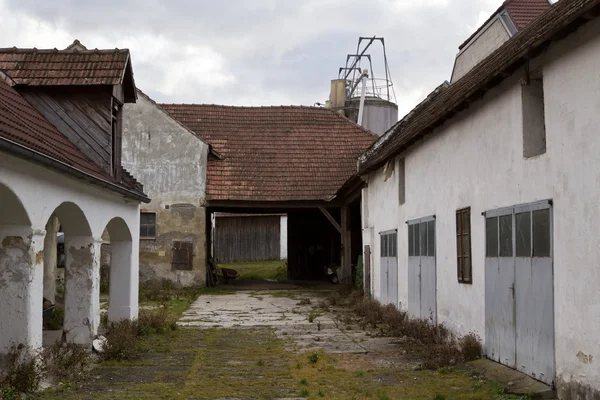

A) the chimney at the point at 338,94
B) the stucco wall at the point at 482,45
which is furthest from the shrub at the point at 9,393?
the chimney at the point at 338,94

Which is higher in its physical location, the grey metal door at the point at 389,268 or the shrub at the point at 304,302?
the grey metal door at the point at 389,268

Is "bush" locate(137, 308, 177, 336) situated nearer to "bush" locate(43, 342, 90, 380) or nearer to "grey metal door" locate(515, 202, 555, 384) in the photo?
"bush" locate(43, 342, 90, 380)

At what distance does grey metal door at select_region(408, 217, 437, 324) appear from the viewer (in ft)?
41.3

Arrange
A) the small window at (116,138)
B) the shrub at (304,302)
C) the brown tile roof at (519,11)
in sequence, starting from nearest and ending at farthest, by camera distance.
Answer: the small window at (116,138)
the brown tile roof at (519,11)
the shrub at (304,302)

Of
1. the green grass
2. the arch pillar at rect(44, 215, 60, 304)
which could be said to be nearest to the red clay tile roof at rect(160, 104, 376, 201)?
the green grass

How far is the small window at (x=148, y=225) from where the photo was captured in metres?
25.4

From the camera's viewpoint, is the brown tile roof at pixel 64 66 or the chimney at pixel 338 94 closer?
the brown tile roof at pixel 64 66

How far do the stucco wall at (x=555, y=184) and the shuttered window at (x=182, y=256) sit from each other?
14481 millimetres

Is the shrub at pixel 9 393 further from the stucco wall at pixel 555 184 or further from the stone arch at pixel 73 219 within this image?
the stucco wall at pixel 555 184

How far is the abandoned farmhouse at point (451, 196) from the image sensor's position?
22.8 ft

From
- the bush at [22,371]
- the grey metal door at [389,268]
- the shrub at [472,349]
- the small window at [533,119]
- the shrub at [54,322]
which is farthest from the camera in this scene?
the grey metal door at [389,268]

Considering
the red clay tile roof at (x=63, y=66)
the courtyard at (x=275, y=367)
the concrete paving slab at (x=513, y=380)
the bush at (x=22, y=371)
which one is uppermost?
the red clay tile roof at (x=63, y=66)

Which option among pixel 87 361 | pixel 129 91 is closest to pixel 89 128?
pixel 129 91

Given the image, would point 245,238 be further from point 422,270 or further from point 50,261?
point 422,270
